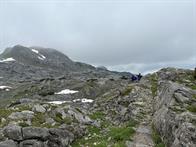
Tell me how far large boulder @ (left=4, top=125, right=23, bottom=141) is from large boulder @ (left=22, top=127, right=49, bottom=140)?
40 cm

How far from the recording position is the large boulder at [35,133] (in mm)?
28031

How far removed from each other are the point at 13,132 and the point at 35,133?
6.12 ft

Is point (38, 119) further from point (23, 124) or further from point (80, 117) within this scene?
point (80, 117)

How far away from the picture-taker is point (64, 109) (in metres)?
36.4

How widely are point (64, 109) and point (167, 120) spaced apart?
44.8ft

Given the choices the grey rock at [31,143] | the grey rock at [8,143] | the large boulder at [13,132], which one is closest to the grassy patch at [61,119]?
the large boulder at [13,132]

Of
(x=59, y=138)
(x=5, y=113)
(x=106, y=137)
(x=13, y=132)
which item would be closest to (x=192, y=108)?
(x=106, y=137)

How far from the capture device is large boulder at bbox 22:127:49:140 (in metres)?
28.0

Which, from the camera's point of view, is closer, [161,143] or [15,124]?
[161,143]

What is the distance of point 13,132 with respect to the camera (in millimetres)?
28109

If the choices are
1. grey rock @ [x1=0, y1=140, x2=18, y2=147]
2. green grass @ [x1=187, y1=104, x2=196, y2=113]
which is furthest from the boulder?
green grass @ [x1=187, y1=104, x2=196, y2=113]

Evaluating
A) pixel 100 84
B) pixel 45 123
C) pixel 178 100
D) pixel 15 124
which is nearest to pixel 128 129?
pixel 178 100

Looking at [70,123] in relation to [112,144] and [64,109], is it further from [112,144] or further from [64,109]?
[112,144]

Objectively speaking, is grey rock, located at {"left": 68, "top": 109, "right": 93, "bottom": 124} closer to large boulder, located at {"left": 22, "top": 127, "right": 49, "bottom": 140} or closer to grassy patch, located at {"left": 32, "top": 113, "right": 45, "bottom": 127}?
grassy patch, located at {"left": 32, "top": 113, "right": 45, "bottom": 127}
